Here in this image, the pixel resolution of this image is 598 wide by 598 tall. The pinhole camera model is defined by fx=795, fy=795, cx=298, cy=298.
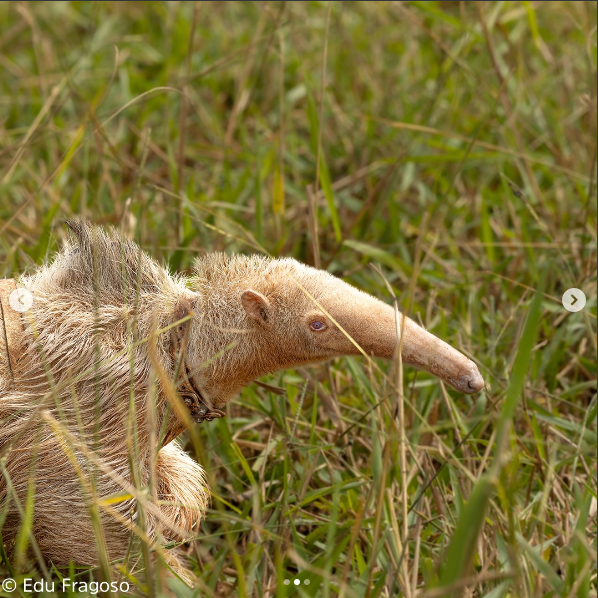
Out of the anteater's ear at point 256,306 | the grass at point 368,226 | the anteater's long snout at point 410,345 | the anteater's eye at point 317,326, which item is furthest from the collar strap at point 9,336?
the anteater's long snout at point 410,345

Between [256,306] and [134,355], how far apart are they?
0.45 meters

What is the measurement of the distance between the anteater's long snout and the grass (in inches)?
4.2

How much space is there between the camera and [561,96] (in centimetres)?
599

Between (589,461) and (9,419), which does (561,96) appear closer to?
(589,461)

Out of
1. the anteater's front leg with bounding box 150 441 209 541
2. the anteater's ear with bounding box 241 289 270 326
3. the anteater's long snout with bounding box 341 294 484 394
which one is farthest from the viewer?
the anteater's front leg with bounding box 150 441 209 541

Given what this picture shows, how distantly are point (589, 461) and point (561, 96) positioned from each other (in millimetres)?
3397

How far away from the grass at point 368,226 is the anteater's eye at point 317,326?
260mm

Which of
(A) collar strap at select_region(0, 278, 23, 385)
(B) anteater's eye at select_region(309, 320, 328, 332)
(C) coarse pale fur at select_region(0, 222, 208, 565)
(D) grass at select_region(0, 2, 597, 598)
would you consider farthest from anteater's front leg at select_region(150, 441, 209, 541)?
(B) anteater's eye at select_region(309, 320, 328, 332)

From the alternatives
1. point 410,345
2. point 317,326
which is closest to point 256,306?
point 317,326

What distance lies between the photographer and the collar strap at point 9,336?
9.07ft

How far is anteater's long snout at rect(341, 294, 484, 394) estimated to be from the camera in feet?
8.47

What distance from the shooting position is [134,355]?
107 inches

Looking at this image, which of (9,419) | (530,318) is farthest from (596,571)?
(9,419)

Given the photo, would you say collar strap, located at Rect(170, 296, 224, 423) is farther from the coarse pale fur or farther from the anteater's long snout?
the anteater's long snout
